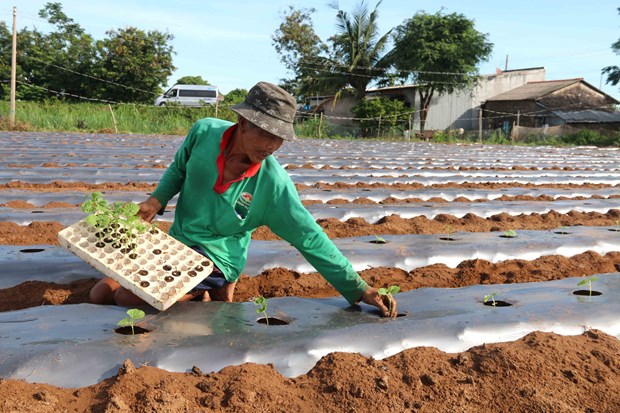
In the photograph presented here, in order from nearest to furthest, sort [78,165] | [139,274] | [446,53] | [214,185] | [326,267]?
[139,274] < [326,267] < [214,185] < [78,165] < [446,53]

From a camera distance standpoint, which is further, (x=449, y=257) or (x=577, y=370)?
(x=449, y=257)

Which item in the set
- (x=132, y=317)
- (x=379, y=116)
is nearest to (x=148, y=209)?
(x=132, y=317)

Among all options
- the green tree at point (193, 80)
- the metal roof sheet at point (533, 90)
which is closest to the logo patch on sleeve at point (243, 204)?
the metal roof sheet at point (533, 90)

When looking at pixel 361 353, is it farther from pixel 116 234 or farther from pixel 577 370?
pixel 116 234

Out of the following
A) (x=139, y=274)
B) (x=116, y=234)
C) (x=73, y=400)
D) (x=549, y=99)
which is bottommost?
(x=73, y=400)

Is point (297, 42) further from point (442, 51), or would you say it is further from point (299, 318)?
point (299, 318)

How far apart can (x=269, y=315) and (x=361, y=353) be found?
45 cm

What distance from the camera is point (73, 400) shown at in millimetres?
1468

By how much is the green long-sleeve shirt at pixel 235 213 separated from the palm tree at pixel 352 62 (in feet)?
80.9

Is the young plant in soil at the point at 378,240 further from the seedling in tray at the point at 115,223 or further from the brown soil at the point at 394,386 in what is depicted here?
the seedling in tray at the point at 115,223

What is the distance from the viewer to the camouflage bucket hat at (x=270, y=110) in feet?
6.49

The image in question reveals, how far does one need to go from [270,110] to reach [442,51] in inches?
981

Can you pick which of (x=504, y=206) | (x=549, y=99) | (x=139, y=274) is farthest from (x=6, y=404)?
(x=549, y=99)

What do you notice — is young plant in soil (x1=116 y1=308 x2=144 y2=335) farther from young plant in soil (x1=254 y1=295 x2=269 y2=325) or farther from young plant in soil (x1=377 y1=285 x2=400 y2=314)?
young plant in soil (x1=377 y1=285 x2=400 y2=314)
